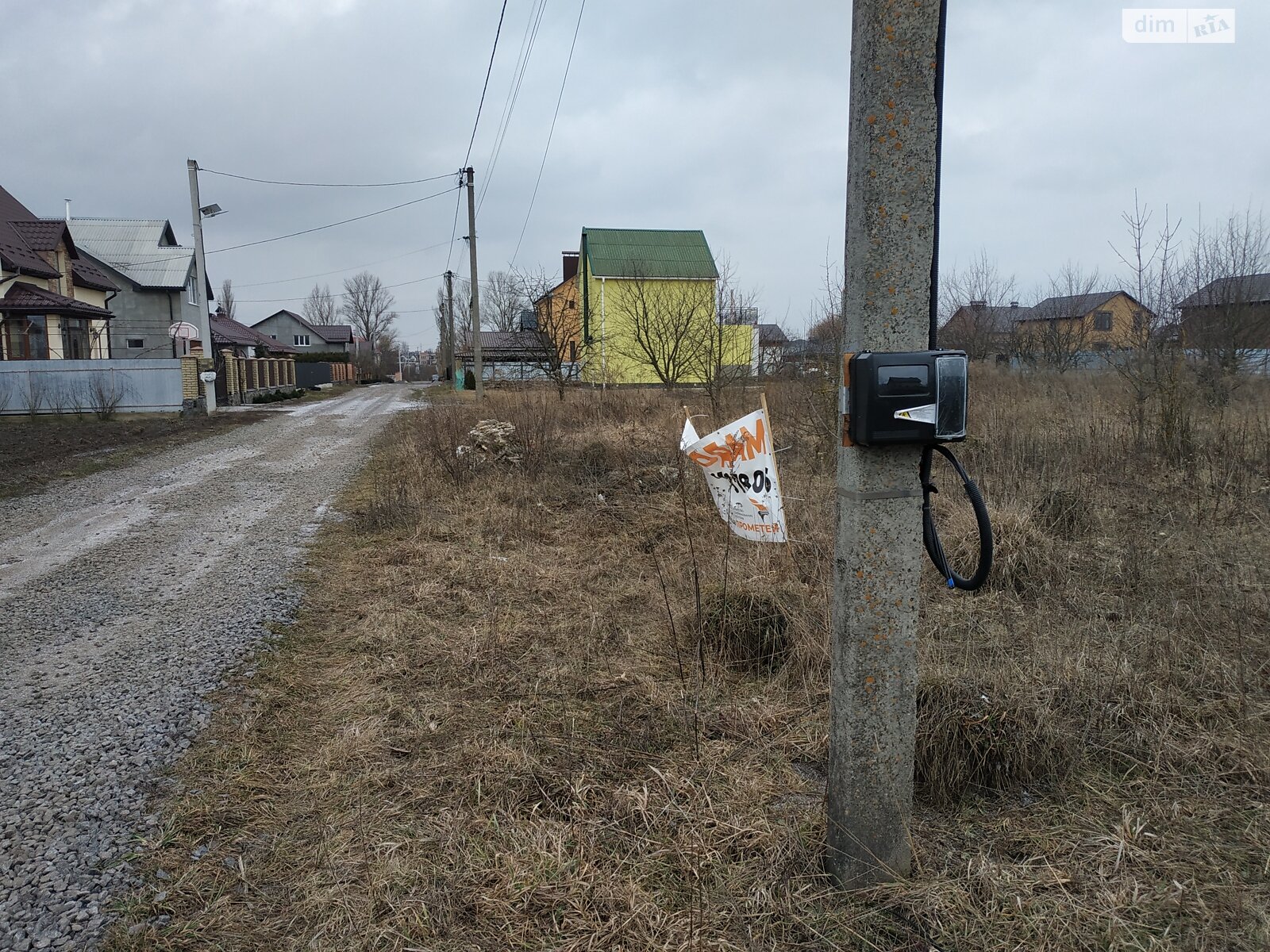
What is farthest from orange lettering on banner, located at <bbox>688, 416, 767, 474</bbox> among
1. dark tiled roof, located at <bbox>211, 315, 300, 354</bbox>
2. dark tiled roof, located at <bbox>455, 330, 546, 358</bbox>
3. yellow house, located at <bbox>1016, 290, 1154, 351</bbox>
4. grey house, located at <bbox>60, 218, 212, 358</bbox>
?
dark tiled roof, located at <bbox>211, 315, 300, 354</bbox>

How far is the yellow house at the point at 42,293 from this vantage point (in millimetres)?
23781

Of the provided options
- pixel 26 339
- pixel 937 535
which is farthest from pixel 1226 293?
pixel 26 339

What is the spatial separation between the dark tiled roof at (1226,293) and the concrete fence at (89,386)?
2423 cm

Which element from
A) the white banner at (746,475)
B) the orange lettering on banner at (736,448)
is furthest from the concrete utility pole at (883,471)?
the orange lettering on banner at (736,448)

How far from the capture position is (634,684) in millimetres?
3662

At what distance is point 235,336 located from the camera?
137ft

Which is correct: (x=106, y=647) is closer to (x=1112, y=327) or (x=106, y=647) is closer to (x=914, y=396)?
(x=914, y=396)

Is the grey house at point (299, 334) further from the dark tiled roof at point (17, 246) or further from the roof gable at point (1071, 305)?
the roof gable at point (1071, 305)

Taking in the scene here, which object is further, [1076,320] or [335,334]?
[335,334]

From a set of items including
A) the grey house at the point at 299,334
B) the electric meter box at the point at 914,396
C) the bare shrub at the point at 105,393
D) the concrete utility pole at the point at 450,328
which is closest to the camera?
the electric meter box at the point at 914,396

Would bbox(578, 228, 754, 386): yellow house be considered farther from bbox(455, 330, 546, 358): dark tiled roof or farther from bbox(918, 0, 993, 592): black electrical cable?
bbox(918, 0, 993, 592): black electrical cable

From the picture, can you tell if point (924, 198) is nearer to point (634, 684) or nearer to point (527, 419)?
point (634, 684)

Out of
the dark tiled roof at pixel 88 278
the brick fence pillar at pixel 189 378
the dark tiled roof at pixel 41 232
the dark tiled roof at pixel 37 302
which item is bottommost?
the brick fence pillar at pixel 189 378

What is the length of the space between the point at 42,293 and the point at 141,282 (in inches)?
421
